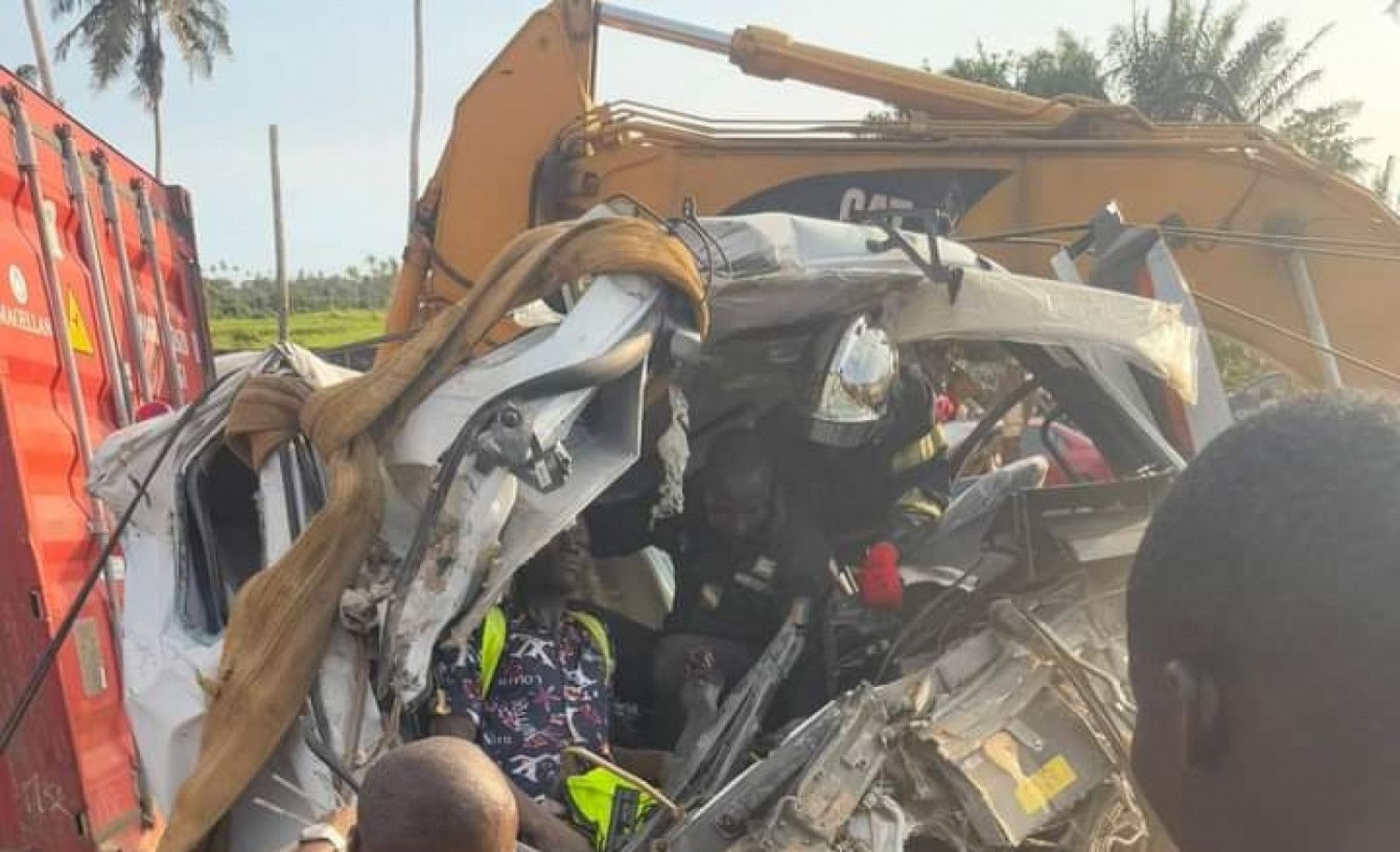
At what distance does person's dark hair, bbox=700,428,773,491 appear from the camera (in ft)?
12.0

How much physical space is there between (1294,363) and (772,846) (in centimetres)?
395

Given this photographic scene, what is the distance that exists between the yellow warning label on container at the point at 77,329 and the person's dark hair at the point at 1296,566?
385 centimetres

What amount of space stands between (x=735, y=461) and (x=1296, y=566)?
106 inches

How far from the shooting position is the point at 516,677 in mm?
3162

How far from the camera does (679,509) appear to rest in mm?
3207

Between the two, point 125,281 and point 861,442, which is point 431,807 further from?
point 125,281

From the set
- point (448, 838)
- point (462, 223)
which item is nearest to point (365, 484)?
point (448, 838)

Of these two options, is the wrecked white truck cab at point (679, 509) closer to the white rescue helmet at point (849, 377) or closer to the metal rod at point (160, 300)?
the white rescue helmet at point (849, 377)

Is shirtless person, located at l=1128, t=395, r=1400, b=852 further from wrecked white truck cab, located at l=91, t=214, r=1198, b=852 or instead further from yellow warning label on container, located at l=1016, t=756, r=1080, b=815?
yellow warning label on container, located at l=1016, t=756, r=1080, b=815

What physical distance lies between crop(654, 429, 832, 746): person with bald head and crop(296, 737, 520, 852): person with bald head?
1.50 meters

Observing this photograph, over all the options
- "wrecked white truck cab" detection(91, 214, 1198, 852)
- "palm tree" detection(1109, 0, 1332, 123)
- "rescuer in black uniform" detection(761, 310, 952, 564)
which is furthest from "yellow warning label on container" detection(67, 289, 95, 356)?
"palm tree" detection(1109, 0, 1332, 123)

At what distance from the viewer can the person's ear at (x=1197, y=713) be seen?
3.48ft

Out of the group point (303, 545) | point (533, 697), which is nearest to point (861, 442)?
point (533, 697)

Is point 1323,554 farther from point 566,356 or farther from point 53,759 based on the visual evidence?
point 53,759
